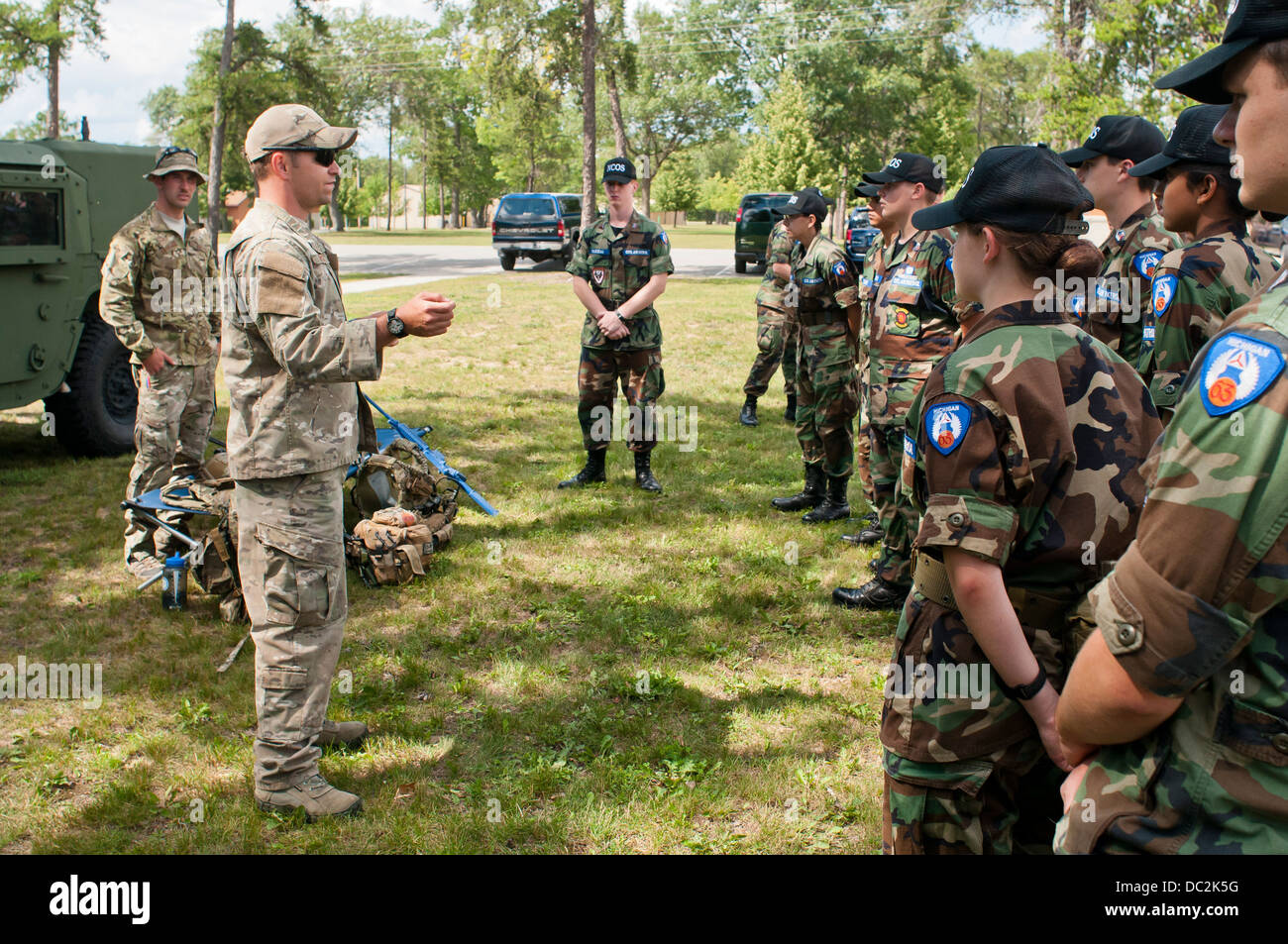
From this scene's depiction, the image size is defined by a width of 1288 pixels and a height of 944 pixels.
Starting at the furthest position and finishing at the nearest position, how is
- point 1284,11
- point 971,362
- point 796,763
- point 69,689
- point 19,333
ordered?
1. point 19,333
2. point 69,689
3. point 796,763
4. point 971,362
5. point 1284,11

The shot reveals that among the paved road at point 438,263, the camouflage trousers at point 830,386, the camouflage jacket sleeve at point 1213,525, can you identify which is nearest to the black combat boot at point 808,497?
the camouflage trousers at point 830,386

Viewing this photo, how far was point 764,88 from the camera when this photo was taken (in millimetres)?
56531

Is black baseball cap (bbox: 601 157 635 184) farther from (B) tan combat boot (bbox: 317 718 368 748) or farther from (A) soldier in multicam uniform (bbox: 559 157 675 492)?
(B) tan combat boot (bbox: 317 718 368 748)

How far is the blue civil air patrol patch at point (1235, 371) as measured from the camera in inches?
44.8

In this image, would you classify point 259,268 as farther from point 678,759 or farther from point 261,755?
point 678,759

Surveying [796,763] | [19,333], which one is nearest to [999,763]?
[796,763]

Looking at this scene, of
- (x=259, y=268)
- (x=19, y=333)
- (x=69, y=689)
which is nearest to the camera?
(x=259, y=268)

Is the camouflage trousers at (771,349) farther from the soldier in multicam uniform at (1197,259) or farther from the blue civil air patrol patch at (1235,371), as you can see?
the blue civil air patrol patch at (1235,371)

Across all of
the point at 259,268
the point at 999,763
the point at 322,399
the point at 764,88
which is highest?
the point at 764,88

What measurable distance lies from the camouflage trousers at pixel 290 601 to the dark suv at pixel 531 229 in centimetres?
2255

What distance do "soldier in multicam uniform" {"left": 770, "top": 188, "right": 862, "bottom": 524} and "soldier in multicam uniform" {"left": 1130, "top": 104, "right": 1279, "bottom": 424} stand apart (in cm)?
283

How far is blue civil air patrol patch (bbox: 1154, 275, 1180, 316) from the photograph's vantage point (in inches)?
130

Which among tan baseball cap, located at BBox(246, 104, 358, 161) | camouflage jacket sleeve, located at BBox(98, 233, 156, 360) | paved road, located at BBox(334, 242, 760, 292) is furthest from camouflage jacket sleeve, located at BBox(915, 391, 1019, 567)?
paved road, located at BBox(334, 242, 760, 292)

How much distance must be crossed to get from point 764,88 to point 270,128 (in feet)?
192
